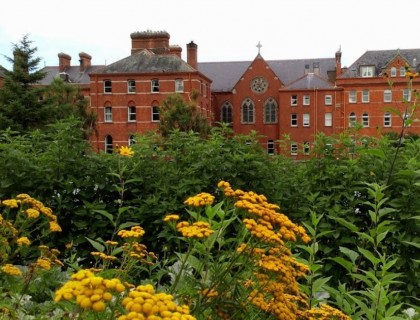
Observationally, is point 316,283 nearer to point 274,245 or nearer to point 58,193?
point 274,245

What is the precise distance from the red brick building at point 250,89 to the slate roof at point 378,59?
106mm

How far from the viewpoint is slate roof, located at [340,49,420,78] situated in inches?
2338

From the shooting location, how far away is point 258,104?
205 ft

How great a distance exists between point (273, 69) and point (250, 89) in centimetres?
553

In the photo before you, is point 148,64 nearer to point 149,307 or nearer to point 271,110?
point 271,110

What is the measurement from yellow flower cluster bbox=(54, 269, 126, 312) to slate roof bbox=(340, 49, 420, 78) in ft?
201

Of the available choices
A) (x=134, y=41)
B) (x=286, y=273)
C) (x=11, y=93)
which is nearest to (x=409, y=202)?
(x=286, y=273)

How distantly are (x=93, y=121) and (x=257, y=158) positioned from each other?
145ft

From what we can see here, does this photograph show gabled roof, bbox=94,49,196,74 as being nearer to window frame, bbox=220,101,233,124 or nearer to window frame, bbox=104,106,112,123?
window frame, bbox=104,106,112,123

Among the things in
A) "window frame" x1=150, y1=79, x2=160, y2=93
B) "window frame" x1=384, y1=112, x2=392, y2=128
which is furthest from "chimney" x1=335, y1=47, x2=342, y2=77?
"window frame" x1=150, y1=79, x2=160, y2=93

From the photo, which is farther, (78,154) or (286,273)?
(78,154)

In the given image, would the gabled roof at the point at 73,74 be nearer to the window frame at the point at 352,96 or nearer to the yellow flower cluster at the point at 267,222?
the window frame at the point at 352,96

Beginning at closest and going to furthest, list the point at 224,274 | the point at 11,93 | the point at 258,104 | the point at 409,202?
the point at 224,274 < the point at 409,202 < the point at 11,93 < the point at 258,104

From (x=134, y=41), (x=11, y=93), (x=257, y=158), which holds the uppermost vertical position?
(x=134, y=41)
